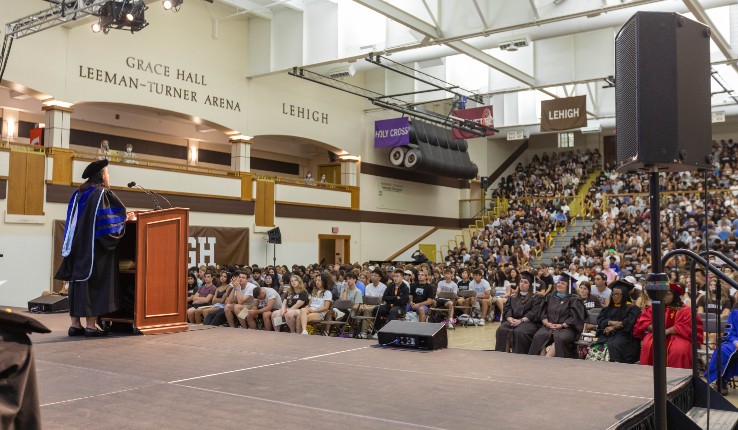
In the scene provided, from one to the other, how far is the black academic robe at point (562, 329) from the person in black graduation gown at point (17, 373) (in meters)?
6.80

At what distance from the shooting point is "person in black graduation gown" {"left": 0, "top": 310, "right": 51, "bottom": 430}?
1637 mm

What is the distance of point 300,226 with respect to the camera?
63.9 feet

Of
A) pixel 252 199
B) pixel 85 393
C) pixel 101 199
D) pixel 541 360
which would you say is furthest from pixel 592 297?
pixel 252 199

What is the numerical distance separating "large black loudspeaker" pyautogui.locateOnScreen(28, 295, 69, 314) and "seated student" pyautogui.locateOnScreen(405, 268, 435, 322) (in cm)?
550

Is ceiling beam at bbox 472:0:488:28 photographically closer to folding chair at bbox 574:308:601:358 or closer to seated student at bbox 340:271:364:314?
seated student at bbox 340:271:364:314

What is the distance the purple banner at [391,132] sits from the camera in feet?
69.7

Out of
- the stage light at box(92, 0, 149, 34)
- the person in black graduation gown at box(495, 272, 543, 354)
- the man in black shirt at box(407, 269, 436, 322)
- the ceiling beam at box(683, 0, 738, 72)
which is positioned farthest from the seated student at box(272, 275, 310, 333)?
the ceiling beam at box(683, 0, 738, 72)

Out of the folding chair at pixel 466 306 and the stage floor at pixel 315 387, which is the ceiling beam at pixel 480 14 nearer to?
the folding chair at pixel 466 306

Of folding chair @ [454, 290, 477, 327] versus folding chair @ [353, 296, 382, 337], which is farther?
folding chair @ [454, 290, 477, 327]

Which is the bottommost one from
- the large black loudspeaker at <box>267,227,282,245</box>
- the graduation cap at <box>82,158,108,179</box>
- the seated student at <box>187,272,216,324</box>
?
the seated student at <box>187,272,216,324</box>

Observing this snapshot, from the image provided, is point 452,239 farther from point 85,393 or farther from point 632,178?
point 85,393

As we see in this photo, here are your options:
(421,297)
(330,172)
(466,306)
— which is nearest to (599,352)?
(421,297)

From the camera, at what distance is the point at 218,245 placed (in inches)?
668

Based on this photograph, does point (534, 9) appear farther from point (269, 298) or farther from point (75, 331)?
point (75, 331)
